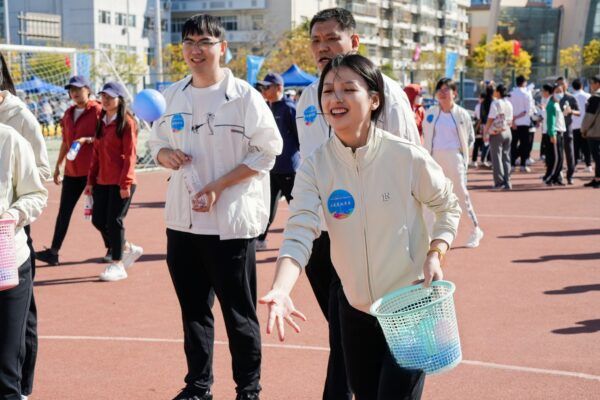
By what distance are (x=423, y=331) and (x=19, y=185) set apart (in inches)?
90.7

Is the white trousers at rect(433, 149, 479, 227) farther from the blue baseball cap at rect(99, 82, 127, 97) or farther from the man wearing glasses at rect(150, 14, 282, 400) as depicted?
the man wearing glasses at rect(150, 14, 282, 400)

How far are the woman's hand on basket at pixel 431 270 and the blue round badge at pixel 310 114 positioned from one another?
1.67 m

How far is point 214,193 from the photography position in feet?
18.7

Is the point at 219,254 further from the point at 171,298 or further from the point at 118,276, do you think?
the point at 118,276

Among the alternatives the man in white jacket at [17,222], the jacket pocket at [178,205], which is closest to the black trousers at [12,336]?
the man in white jacket at [17,222]

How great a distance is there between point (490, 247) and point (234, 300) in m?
6.98

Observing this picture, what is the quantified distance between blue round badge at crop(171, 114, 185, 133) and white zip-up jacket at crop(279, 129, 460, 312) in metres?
1.84

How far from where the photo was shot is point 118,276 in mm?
10227

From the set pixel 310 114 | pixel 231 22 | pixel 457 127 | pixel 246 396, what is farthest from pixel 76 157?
pixel 231 22

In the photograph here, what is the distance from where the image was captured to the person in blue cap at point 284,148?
1225 cm

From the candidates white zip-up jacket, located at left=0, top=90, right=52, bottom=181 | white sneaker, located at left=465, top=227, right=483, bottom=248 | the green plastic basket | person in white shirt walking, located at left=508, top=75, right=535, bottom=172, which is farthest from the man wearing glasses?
person in white shirt walking, located at left=508, top=75, right=535, bottom=172

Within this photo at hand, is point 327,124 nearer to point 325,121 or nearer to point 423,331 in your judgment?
point 325,121

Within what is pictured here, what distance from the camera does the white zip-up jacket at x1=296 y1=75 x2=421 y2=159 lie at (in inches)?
194

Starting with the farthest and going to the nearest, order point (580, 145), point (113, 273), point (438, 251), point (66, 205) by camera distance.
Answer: point (580, 145) < point (66, 205) < point (113, 273) < point (438, 251)
